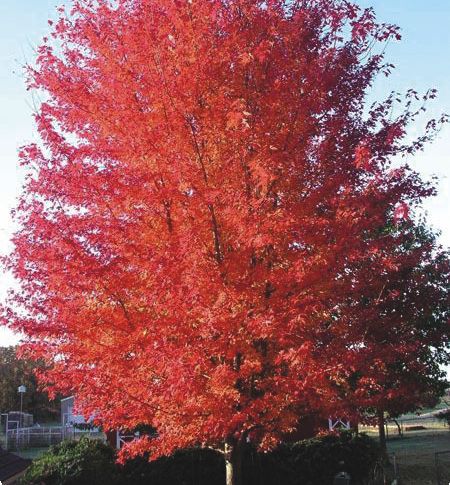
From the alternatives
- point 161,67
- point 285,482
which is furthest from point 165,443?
point 285,482

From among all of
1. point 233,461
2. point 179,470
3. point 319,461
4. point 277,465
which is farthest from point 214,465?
point 233,461

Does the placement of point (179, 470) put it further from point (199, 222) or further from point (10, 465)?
point (199, 222)

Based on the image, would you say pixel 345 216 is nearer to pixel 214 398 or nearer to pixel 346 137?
pixel 346 137

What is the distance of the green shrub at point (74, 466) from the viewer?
1289 cm

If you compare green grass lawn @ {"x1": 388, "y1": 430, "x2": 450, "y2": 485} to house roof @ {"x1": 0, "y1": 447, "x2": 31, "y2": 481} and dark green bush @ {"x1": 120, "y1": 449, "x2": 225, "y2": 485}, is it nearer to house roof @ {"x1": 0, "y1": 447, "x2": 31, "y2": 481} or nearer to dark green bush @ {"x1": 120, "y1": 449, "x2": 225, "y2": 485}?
dark green bush @ {"x1": 120, "y1": 449, "x2": 225, "y2": 485}

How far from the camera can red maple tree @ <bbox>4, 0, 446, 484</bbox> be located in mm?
7805

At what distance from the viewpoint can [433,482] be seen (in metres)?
15.9

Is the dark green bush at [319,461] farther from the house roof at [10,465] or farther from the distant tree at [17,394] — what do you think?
the distant tree at [17,394]

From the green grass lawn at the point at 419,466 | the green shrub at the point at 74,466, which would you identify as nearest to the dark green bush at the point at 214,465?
the green shrub at the point at 74,466

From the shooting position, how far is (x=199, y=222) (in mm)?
8273

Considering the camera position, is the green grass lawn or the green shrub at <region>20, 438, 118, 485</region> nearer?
the green shrub at <region>20, 438, 118, 485</region>

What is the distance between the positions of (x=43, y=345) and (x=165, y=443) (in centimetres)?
250

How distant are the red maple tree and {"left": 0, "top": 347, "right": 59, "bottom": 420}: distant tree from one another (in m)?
57.4

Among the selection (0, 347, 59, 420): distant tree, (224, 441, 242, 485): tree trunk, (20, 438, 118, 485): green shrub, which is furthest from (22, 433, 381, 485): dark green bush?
(0, 347, 59, 420): distant tree
